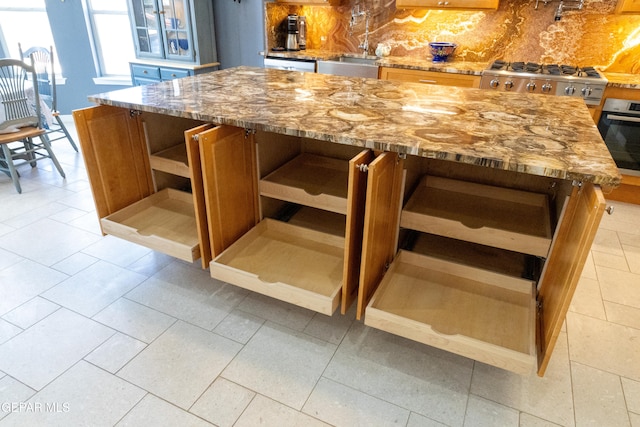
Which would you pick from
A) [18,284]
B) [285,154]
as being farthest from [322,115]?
[18,284]

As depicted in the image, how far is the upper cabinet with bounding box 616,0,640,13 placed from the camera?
2.93 meters

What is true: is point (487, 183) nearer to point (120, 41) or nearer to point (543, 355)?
point (543, 355)

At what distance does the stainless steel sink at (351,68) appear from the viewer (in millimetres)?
3576

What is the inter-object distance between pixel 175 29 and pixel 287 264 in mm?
3434

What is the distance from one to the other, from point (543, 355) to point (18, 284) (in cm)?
239

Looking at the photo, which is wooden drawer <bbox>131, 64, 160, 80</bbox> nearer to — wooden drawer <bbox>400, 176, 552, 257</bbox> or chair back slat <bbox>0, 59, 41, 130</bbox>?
chair back slat <bbox>0, 59, 41, 130</bbox>

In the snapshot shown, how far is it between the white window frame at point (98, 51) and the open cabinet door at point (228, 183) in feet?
12.4

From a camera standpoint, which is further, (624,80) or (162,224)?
(624,80)

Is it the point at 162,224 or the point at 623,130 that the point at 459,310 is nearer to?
the point at 162,224

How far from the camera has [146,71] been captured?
14.5 ft

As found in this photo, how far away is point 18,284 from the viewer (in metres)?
2.06

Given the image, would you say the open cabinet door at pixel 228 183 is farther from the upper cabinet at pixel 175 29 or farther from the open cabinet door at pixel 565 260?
the upper cabinet at pixel 175 29

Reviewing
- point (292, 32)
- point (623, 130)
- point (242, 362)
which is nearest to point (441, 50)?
point (292, 32)

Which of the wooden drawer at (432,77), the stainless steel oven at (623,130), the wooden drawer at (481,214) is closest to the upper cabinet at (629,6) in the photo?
the stainless steel oven at (623,130)
